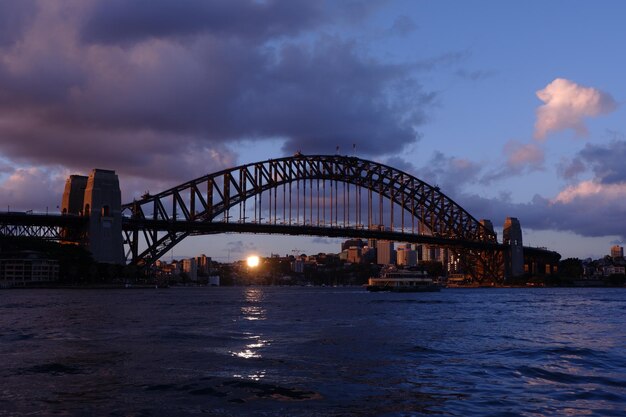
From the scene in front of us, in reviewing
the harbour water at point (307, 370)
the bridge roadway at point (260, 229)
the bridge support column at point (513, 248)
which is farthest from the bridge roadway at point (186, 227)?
the harbour water at point (307, 370)

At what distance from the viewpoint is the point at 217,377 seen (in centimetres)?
1792

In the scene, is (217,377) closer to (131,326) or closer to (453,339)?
(453,339)

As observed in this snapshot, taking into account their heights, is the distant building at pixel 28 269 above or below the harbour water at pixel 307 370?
above

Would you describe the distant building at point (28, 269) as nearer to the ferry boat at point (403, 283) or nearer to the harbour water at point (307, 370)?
the ferry boat at point (403, 283)

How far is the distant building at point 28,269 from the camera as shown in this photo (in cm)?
10494

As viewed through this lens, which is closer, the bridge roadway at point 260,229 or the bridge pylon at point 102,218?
the bridge pylon at point 102,218

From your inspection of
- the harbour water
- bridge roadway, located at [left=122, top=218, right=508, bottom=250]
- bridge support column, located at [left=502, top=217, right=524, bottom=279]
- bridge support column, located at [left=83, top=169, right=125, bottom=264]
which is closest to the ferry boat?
bridge roadway, located at [left=122, top=218, right=508, bottom=250]

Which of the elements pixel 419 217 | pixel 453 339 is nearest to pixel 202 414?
pixel 453 339

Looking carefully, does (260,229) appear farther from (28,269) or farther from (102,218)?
(28,269)

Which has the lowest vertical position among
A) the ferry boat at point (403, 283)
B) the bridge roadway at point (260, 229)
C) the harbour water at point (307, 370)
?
the harbour water at point (307, 370)

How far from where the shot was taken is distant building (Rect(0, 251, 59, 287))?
104938mm

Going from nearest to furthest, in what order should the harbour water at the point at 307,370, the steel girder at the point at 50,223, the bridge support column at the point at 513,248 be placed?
the harbour water at the point at 307,370 < the steel girder at the point at 50,223 < the bridge support column at the point at 513,248

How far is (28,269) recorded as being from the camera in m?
107

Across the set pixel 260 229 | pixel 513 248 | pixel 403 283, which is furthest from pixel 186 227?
pixel 513 248
